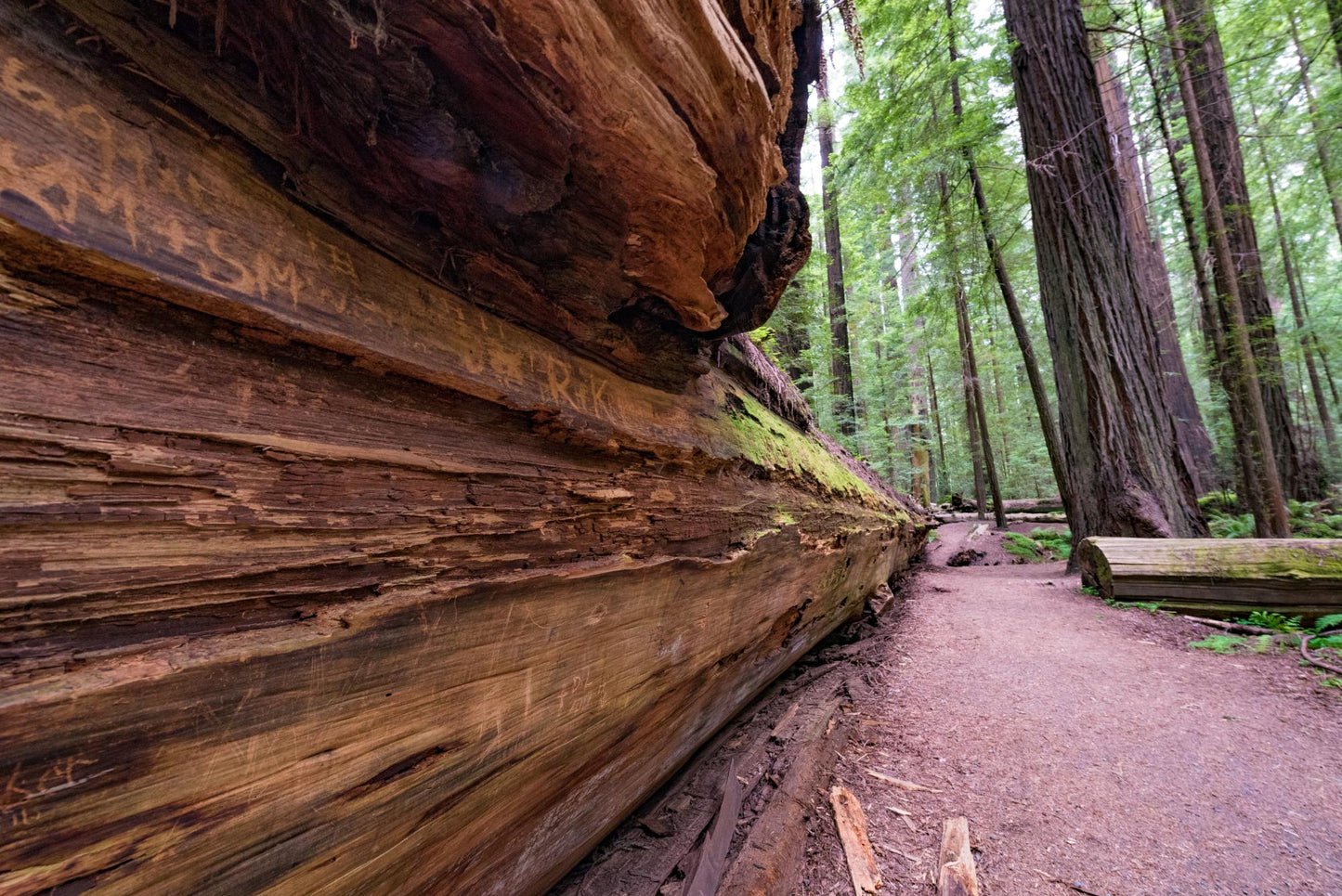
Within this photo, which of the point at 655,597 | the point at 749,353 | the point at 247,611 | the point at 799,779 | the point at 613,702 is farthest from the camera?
the point at 749,353

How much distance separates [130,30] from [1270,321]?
11.6m

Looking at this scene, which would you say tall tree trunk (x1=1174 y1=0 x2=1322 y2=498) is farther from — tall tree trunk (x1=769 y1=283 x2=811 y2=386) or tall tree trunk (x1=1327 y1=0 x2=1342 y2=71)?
tall tree trunk (x1=769 y1=283 x2=811 y2=386)

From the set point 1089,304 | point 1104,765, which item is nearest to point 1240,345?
point 1089,304

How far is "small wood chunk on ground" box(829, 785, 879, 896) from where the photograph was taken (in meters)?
1.92

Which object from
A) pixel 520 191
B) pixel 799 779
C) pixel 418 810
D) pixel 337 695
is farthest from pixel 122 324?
pixel 799 779

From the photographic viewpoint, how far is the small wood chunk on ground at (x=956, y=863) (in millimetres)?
1847

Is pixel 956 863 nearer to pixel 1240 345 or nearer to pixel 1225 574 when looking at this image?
pixel 1225 574

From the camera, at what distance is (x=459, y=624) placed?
1.28m

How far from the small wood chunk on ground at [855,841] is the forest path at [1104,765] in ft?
0.15

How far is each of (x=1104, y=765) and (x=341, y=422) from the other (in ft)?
11.4

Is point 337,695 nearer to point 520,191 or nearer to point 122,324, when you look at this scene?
point 122,324

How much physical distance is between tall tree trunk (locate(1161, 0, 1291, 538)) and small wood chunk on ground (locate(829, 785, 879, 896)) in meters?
6.37

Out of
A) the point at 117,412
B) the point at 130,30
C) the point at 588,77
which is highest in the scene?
the point at 588,77

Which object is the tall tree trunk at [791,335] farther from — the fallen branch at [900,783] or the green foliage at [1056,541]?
the fallen branch at [900,783]
